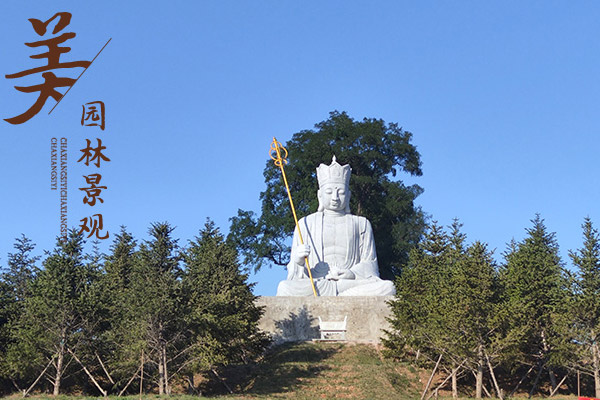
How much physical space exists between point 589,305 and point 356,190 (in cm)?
1988

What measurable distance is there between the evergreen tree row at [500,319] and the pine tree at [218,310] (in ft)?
14.9

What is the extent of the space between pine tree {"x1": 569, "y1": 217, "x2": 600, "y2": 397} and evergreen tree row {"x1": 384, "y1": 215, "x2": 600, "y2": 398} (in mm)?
29

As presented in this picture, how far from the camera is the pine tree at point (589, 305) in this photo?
2297cm

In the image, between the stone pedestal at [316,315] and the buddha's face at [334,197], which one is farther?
the buddha's face at [334,197]

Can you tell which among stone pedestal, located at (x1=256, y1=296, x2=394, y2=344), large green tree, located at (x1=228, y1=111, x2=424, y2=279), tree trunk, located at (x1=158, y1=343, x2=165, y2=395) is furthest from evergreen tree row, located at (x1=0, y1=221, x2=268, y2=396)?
large green tree, located at (x1=228, y1=111, x2=424, y2=279)

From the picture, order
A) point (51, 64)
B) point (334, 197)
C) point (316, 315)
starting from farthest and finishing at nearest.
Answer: point (334, 197) → point (316, 315) → point (51, 64)

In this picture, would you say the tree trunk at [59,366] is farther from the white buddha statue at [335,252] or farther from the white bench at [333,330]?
Answer: the white buddha statue at [335,252]

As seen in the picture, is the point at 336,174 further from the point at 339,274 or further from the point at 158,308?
the point at 158,308

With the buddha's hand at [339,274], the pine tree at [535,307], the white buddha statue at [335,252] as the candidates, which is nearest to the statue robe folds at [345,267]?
the white buddha statue at [335,252]

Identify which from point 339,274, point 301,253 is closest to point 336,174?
point 301,253

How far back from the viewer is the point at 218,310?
955 inches

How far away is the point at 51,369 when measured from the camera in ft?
79.5

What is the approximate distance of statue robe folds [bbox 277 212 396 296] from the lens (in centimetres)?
3058

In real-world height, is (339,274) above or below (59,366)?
above
